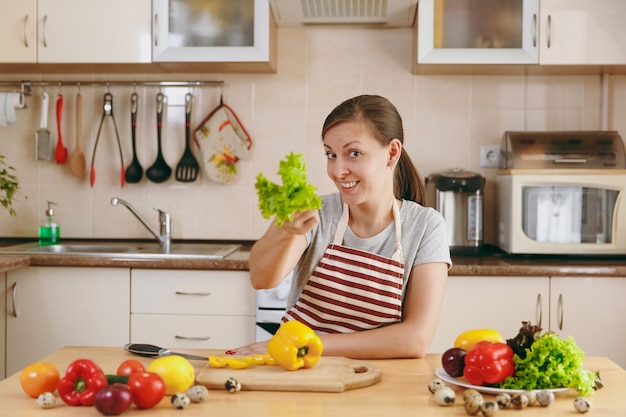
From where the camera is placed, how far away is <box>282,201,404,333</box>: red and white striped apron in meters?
1.79

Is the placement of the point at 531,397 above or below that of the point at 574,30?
below

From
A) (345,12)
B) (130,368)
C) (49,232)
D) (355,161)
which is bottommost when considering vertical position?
(130,368)

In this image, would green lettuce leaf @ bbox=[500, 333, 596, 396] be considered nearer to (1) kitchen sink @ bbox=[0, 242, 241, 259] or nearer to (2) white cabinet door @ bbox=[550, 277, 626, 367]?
(2) white cabinet door @ bbox=[550, 277, 626, 367]

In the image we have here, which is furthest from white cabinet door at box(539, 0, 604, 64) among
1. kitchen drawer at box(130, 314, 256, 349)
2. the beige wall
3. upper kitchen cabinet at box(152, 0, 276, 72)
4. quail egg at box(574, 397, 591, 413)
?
quail egg at box(574, 397, 591, 413)

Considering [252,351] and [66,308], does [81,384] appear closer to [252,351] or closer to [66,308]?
[252,351]

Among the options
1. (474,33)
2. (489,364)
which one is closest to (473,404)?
(489,364)

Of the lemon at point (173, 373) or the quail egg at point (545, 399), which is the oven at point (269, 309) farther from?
the quail egg at point (545, 399)

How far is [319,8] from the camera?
121 inches

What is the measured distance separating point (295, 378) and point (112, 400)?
1.11 feet

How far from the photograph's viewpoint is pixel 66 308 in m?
2.80

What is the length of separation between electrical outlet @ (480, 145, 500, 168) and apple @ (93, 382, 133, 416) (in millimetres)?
2459

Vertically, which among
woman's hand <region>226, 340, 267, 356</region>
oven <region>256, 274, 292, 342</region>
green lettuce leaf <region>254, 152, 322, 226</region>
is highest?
green lettuce leaf <region>254, 152, 322, 226</region>

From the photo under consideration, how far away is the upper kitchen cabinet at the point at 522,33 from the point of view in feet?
9.59

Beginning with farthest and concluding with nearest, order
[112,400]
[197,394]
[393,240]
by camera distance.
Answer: [393,240] < [197,394] < [112,400]
